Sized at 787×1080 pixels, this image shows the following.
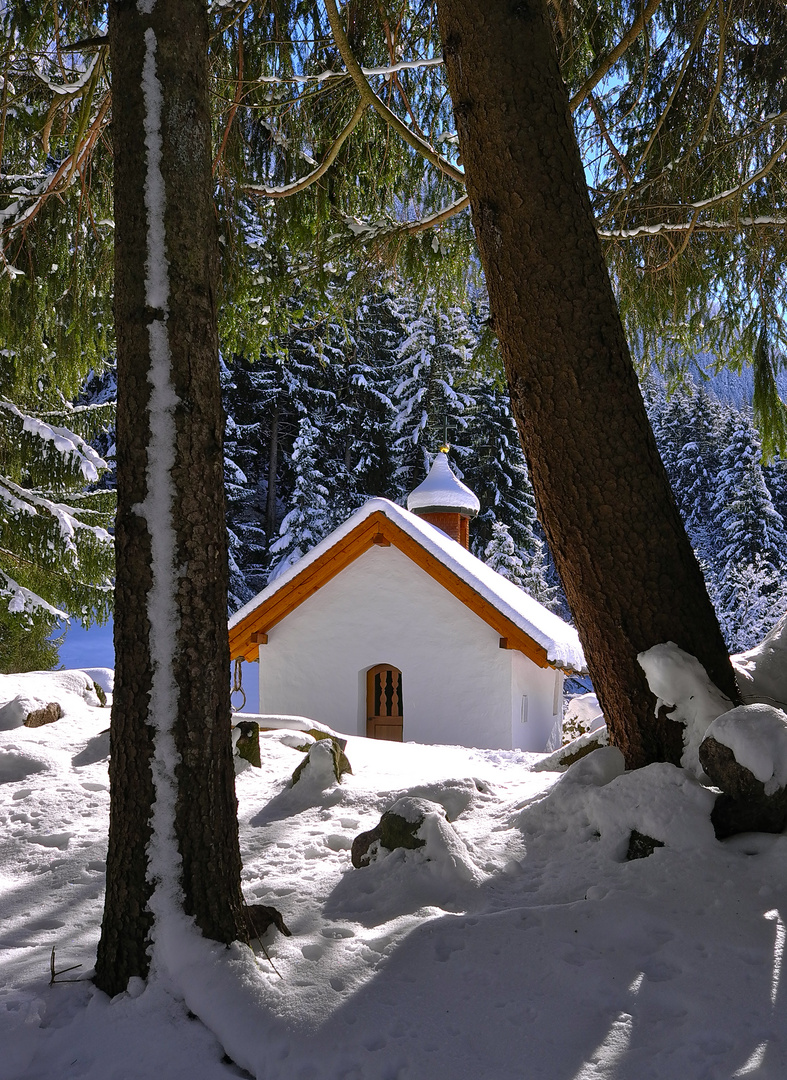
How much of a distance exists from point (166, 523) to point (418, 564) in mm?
8930

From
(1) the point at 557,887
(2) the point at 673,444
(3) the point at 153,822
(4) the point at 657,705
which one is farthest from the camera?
(2) the point at 673,444

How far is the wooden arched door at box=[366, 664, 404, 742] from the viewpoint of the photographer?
1211 centimetres

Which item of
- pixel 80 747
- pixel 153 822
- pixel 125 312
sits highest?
pixel 125 312

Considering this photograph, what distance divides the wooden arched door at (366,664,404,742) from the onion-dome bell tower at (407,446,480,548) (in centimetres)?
461

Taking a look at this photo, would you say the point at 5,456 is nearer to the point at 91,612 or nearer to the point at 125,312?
the point at 91,612

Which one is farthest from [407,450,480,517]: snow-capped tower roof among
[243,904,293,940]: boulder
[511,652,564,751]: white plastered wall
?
[243,904,293,940]: boulder

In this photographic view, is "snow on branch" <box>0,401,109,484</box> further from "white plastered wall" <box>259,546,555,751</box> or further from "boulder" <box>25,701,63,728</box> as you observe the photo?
"boulder" <box>25,701,63,728</box>

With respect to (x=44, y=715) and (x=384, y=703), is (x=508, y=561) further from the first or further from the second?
(x=44, y=715)

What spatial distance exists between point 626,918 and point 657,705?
1010 mm

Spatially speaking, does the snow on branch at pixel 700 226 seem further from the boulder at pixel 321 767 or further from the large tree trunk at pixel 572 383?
the boulder at pixel 321 767

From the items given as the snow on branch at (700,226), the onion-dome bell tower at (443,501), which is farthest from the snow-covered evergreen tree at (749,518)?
the snow on branch at (700,226)

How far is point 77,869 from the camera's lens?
3.53 meters

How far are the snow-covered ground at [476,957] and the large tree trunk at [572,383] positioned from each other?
1.94 ft

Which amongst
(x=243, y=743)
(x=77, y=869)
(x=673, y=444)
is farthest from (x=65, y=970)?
(x=673, y=444)
